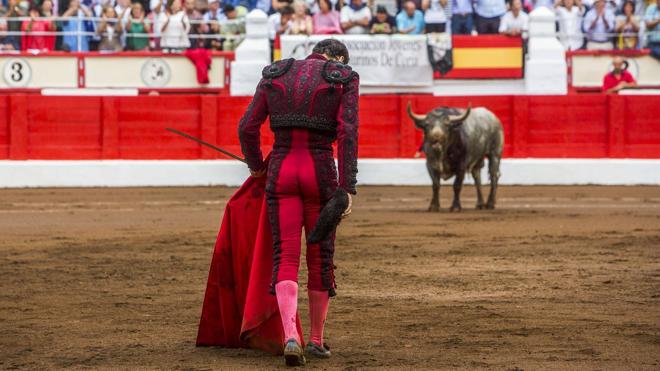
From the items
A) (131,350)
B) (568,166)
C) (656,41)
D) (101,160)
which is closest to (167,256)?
(131,350)

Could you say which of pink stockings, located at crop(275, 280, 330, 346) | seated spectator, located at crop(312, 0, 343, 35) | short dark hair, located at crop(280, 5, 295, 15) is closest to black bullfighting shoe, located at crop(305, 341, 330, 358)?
pink stockings, located at crop(275, 280, 330, 346)

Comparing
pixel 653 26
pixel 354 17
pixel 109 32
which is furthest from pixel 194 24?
pixel 653 26

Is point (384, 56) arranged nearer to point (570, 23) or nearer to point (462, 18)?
point (462, 18)

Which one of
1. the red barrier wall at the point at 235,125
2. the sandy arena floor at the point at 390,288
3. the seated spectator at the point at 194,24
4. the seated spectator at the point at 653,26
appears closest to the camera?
the sandy arena floor at the point at 390,288

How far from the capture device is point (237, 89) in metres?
19.9

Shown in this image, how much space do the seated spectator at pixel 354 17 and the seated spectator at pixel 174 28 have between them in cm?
230

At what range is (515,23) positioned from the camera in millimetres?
19828

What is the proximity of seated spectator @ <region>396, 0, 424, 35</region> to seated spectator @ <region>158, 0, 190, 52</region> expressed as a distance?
3.13 metres

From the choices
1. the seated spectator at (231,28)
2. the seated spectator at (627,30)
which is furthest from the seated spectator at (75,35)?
the seated spectator at (627,30)

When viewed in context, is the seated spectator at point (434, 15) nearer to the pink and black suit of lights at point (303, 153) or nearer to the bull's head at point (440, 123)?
the bull's head at point (440, 123)

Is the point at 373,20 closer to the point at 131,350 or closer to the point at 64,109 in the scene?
the point at 64,109

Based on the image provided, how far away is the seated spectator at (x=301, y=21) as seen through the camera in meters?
19.3

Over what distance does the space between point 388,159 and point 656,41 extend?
4.50 meters

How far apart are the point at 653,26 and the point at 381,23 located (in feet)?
13.1
